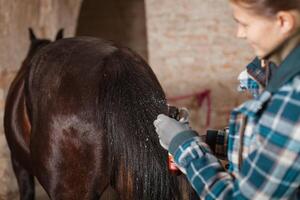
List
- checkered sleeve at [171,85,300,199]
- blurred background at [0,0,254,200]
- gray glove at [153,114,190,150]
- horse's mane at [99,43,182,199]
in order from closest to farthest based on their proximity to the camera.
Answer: checkered sleeve at [171,85,300,199] → gray glove at [153,114,190,150] → horse's mane at [99,43,182,199] → blurred background at [0,0,254,200]

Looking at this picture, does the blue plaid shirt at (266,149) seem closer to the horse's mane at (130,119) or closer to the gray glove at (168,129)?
the gray glove at (168,129)

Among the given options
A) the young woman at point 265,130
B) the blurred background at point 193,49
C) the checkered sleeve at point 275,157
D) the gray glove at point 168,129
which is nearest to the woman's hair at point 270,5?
the young woman at point 265,130

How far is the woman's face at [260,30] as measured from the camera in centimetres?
91

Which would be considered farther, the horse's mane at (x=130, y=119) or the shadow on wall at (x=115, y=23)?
the shadow on wall at (x=115, y=23)

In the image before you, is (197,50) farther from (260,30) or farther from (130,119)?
(260,30)

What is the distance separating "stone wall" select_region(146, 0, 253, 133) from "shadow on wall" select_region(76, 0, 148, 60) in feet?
6.73

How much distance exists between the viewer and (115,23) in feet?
21.4

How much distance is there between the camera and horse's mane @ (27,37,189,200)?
1721 millimetres

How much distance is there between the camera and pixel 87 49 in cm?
204

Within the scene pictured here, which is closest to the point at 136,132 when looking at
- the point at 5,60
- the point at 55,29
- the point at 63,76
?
the point at 63,76

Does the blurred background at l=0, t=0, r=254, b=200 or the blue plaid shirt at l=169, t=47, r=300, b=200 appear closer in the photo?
the blue plaid shirt at l=169, t=47, r=300, b=200

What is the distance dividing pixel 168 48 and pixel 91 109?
268 cm

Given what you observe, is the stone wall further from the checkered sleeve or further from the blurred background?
the checkered sleeve

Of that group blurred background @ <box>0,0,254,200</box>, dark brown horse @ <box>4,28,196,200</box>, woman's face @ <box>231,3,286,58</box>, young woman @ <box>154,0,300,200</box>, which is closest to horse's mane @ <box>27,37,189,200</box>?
dark brown horse @ <box>4,28,196,200</box>
